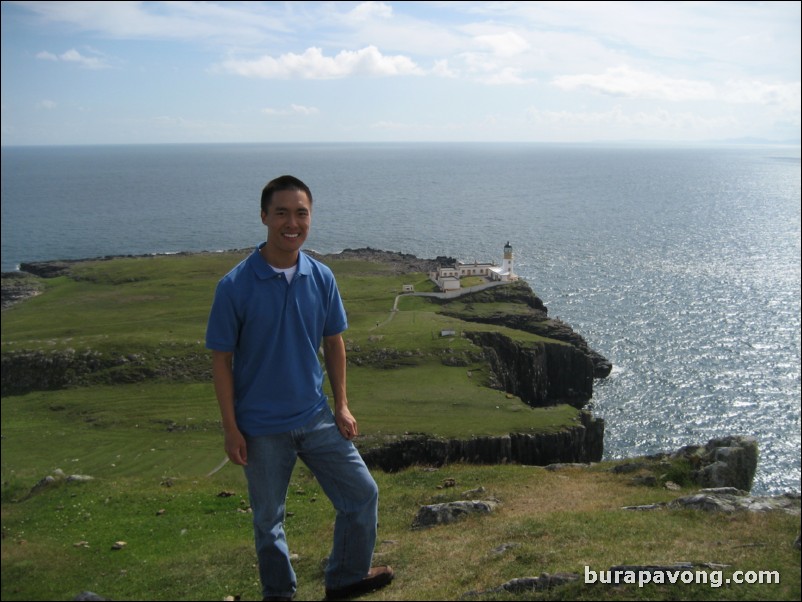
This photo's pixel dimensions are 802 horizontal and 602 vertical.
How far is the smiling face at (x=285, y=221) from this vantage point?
29.1 ft

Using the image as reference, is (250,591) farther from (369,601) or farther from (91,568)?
(91,568)

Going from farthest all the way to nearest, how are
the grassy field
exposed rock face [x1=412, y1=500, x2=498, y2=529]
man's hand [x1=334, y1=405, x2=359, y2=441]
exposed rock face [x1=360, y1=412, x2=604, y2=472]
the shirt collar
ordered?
exposed rock face [x1=360, y1=412, x2=604, y2=472] → exposed rock face [x1=412, y1=500, x2=498, y2=529] → the grassy field → man's hand [x1=334, y1=405, x2=359, y2=441] → the shirt collar

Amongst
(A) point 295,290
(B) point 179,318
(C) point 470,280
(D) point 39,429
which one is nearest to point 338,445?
(A) point 295,290

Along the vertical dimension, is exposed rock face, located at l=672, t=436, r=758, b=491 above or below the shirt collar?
below

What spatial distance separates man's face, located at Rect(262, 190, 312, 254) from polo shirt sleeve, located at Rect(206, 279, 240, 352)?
91 cm

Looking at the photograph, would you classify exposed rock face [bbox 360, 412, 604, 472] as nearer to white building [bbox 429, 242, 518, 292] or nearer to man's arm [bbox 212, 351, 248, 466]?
man's arm [bbox 212, 351, 248, 466]

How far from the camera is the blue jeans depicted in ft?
29.0

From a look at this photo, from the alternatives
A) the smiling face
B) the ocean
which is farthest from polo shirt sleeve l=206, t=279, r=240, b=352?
the ocean

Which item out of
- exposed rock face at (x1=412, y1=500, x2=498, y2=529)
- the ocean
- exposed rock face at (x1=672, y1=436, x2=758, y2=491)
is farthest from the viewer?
the ocean

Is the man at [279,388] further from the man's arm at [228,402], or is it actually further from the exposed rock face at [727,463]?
the exposed rock face at [727,463]

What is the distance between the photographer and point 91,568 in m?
15.5

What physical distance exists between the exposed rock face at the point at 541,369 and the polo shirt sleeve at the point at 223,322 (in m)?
59.7

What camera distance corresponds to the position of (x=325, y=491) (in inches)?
361

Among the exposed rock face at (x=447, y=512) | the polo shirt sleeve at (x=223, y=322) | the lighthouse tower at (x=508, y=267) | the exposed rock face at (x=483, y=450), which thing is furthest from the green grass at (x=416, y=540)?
the lighthouse tower at (x=508, y=267)
